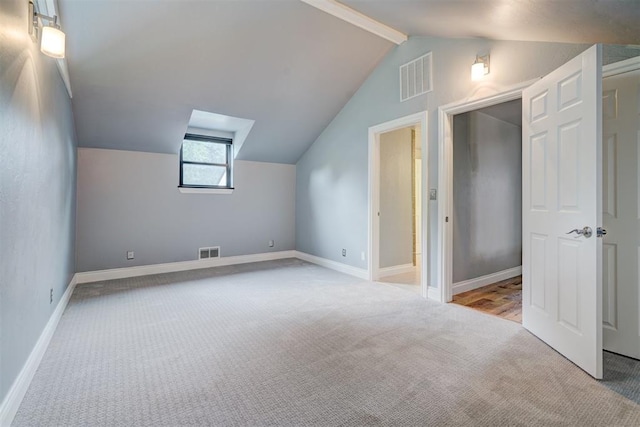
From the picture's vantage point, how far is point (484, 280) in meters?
4.16

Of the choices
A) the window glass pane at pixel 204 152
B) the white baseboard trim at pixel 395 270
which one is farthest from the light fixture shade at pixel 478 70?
the window glass pane at pixel 204 152

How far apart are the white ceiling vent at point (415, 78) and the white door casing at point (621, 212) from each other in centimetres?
168

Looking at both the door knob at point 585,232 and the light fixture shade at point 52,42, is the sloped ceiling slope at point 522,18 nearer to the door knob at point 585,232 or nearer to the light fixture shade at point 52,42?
the door knob at point 585,232

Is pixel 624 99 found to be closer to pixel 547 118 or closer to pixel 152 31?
pixel 547 118

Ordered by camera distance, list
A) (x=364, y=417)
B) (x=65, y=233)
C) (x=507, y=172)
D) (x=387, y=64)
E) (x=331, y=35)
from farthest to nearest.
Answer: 1. (x=507, y=172)
2. (x=387, y=64)
3. (x=331, y=35)
4. (x=65, y=233)
5. (x=364, y=417)

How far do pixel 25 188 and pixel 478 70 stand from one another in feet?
12.3

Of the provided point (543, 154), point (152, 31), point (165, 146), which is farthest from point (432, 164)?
point (165, 146)

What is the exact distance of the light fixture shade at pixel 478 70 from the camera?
2990mm

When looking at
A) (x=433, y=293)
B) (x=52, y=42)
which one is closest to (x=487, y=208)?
(x=433, y=293)

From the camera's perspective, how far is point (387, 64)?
415 centimetres

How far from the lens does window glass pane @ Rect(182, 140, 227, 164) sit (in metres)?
5.35

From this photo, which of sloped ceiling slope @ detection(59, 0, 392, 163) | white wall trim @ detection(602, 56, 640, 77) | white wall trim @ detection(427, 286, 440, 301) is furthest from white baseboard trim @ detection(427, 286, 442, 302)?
sloped ceiling slope @ detection(59, 0, 392, 163)

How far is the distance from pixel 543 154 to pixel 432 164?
1.23 m

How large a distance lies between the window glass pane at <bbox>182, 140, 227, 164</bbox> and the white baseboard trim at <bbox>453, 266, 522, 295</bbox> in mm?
4387
